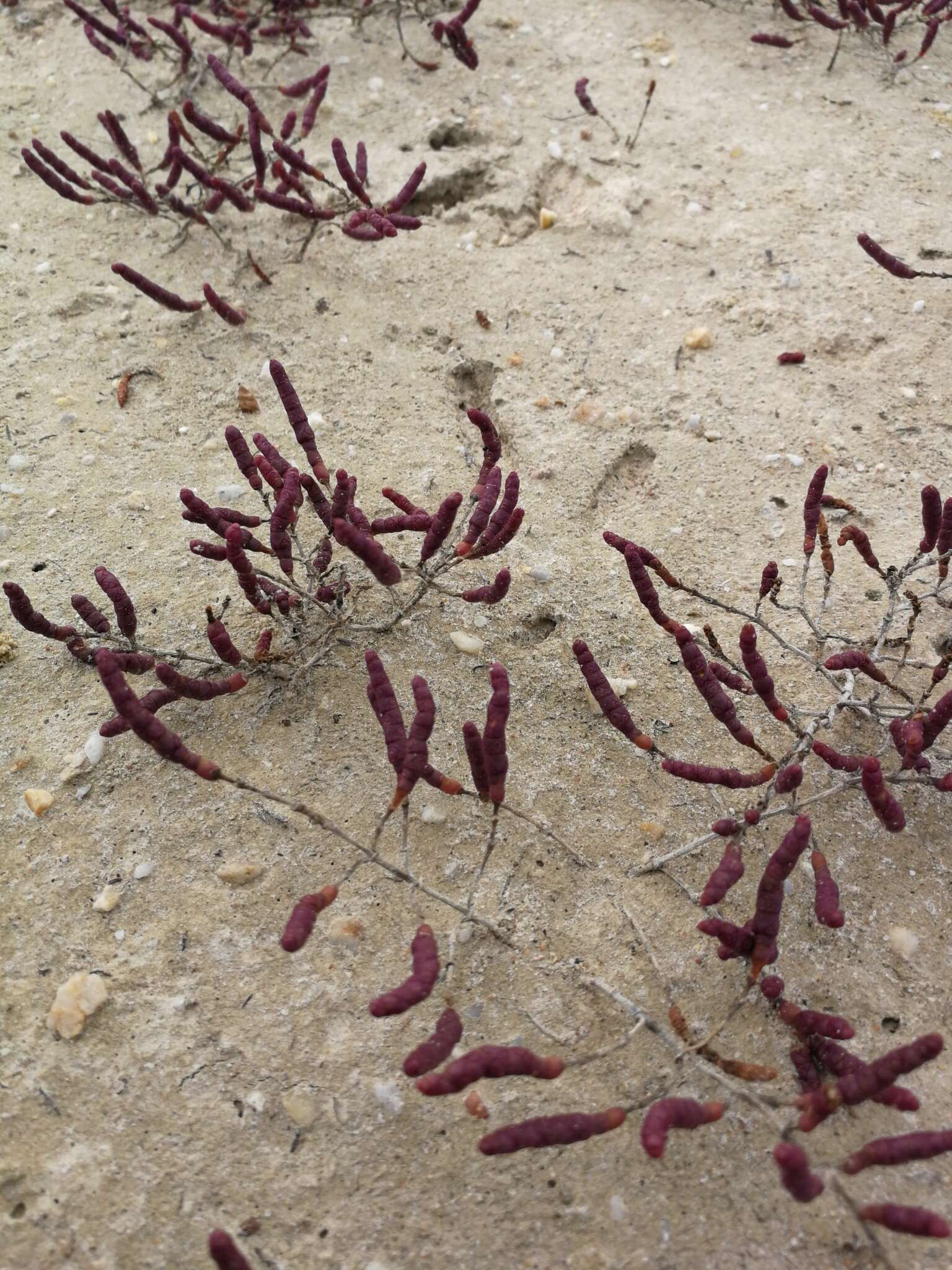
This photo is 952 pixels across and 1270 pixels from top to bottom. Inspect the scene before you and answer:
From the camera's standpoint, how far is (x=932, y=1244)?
1.66 m

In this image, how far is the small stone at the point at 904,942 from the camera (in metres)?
2.01

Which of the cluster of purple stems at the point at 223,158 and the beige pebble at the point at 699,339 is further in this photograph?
the cluster of purple stems at the point at 223,158

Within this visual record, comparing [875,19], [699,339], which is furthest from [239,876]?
[875,19]

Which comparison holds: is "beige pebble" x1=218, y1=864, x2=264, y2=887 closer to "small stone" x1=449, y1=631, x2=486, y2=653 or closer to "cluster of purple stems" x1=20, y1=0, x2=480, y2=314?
"small stone" x1=449, y1=631, x2=486, y2=653

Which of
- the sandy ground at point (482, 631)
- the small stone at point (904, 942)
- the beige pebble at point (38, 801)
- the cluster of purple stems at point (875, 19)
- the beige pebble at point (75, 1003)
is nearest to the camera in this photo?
the sandy ground at point (482, 631)

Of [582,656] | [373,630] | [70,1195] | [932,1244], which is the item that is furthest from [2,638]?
[932,1244]

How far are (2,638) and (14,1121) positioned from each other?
3.92 ft

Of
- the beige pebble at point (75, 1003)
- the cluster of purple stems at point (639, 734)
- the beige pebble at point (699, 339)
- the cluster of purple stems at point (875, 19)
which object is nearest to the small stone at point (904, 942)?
the cluster of purple stems at point (639, 734)

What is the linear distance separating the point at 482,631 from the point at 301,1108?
121 centimetres

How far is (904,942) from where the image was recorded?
2018 mm

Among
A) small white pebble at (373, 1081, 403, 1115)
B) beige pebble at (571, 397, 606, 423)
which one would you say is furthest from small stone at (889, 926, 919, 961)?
beige pebble at (571, 397, 606, 423)

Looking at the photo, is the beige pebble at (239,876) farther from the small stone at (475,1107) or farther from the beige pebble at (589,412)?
the beige pebble at (589,412)

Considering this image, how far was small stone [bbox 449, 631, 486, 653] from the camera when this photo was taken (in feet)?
8.29

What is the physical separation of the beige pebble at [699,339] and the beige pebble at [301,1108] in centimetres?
255
